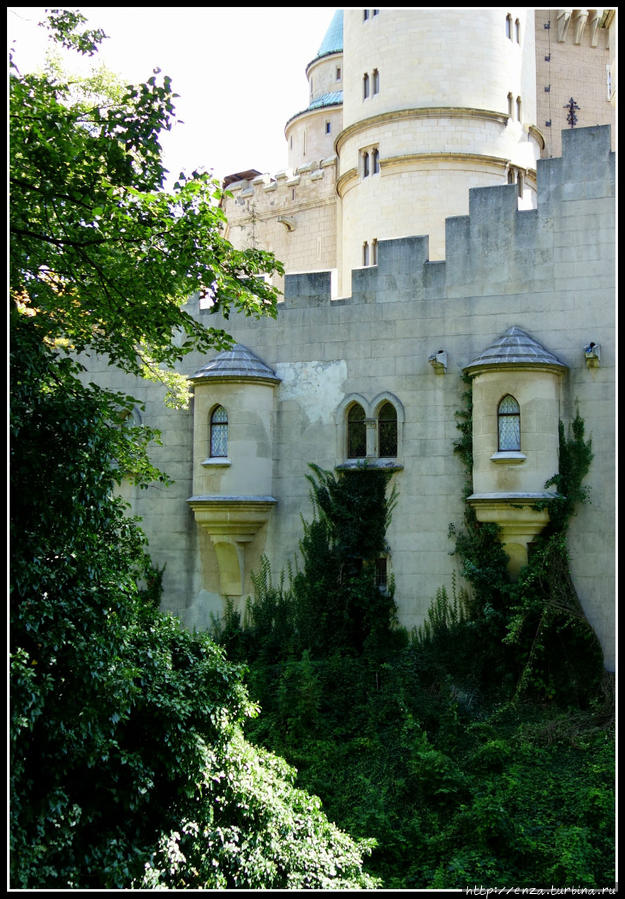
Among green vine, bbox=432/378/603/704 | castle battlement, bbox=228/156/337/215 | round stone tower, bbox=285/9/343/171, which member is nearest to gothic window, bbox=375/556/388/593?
green vine, bbox=432/378/603/704

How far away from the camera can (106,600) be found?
9.36 m

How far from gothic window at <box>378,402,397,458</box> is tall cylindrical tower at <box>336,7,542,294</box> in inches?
265

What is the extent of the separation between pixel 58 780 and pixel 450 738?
770cm

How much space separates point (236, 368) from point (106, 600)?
944 cm

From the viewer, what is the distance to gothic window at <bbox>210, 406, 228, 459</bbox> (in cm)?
1833

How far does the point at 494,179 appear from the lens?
23266 mm

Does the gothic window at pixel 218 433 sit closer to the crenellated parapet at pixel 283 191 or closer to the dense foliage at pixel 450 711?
the dense foliage at pixel 450 711

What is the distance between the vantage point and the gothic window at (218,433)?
18328 mm

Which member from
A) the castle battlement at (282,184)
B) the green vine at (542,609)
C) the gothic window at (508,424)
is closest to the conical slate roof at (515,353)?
the gothic window at (508,424)

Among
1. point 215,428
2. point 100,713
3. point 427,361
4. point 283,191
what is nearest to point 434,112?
point 427,361

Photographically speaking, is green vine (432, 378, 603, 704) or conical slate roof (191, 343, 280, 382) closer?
green vine (432, 378, 603, 704)

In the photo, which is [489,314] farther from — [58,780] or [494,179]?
[58,780]

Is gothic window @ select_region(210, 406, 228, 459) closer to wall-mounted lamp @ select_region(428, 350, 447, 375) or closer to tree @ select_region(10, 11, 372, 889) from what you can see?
wall-mounted lamp @ select_region(428, 350, 447, 375)

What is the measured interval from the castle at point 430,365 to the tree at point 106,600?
4.14m
